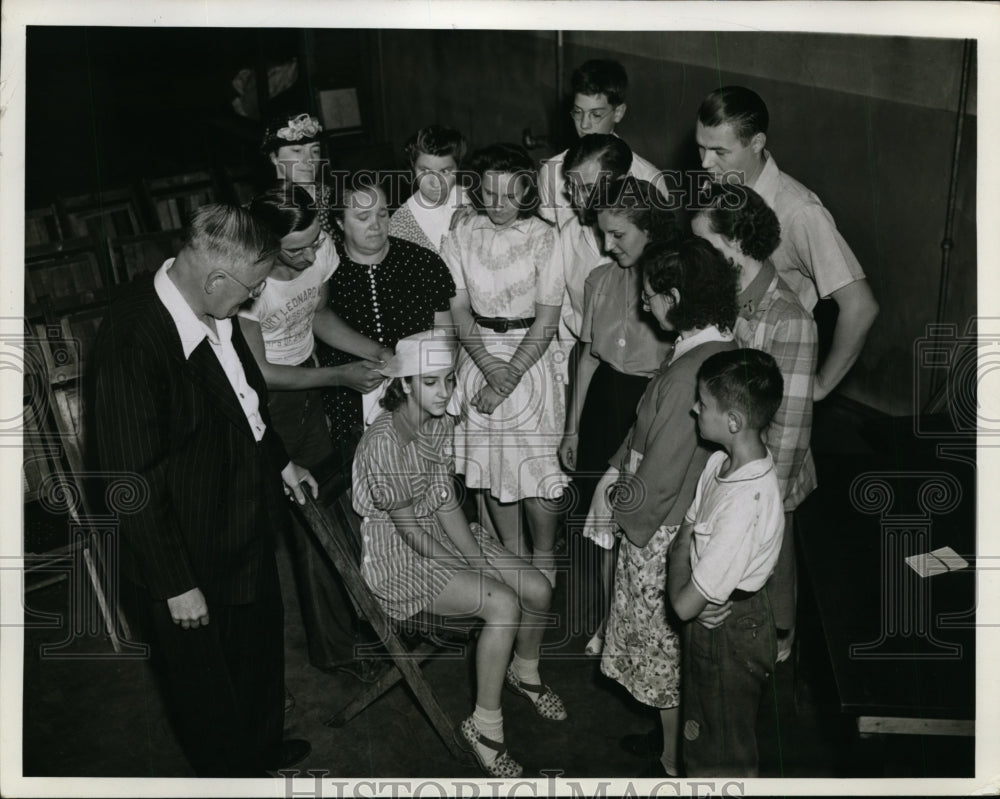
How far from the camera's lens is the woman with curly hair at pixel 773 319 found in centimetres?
350

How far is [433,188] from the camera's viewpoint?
4094mm

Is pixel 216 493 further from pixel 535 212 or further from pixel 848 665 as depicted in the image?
pixel 848 665

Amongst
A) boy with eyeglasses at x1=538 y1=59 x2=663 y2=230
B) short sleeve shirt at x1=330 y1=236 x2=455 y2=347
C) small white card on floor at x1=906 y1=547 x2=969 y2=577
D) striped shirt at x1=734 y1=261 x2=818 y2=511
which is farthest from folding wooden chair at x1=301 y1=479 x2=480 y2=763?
small white card on floor at x1=906 y1=547 x2=969 y2=577

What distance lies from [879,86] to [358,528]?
8.84 ft

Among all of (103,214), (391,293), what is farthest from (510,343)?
(103,214)

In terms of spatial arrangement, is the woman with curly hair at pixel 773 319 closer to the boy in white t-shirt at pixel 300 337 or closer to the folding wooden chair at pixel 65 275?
the boy in white t-shirt at pixel 300 337

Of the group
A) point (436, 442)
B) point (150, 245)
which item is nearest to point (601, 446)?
point (436, 442)

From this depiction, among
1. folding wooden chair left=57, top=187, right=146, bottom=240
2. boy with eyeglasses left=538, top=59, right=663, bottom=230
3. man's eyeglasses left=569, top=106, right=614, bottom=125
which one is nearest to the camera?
boy with eyeglasses left=538, top=59, right=663, bottom=230

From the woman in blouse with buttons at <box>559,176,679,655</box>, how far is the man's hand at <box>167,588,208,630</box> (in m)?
1.56

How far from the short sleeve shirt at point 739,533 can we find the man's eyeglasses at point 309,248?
5.55 ft

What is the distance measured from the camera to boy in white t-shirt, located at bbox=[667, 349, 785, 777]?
115 inches

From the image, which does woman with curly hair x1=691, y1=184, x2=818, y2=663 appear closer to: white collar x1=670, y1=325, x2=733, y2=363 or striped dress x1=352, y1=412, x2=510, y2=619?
white collar x1=670, y1=325, x2=733, y2=363

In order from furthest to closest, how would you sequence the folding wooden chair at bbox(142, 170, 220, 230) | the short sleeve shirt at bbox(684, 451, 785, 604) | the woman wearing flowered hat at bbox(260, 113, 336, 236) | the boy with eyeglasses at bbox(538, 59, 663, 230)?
the folding wooden chair at bbox(142, 170, 220, 230), the boy with eyeglasses at bbox(538, 59, 663, 230), the woman wearing flowered hat at bbox(260, 113, 336, 236), the short sleeve shirt at bbox(684, 451, 785, 604)

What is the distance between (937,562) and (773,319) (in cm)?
103
